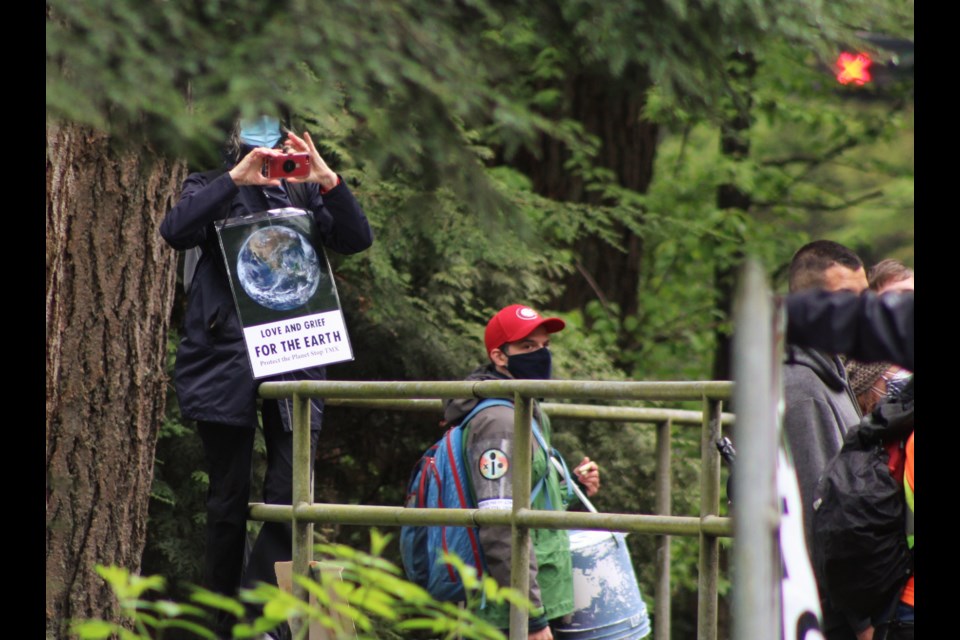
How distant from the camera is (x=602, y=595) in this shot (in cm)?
535

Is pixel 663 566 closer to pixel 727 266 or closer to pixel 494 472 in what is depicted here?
pixel 494 472

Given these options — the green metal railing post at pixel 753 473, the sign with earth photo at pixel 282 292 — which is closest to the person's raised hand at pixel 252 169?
the sign with earth photo at pixel 282 292

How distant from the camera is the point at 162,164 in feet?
18.6

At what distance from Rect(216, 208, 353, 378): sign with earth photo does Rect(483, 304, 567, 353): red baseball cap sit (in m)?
0.56

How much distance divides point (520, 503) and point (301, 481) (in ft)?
2.87

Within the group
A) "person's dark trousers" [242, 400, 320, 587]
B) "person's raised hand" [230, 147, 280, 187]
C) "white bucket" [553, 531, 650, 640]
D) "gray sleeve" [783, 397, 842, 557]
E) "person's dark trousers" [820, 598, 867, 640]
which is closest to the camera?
"person's dark trousers" [820, 598, 867, 640]

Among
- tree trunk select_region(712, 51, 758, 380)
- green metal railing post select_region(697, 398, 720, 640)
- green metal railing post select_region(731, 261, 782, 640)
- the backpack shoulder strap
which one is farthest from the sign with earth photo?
tree trunk select_region(712, 51, 758, 380)

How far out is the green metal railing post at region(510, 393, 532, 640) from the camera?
4.84 m

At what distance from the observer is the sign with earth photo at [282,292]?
5371mm

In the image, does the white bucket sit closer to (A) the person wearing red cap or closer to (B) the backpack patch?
(A) the person wearing red cap

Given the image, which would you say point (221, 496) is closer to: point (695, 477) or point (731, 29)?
point (731, 29)

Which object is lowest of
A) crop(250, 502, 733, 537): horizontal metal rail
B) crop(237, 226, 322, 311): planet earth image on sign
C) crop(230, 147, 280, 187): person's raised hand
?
crop(250, 502, 733, 537): horizontal metal rail

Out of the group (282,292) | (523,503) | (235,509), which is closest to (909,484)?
(523,503)
